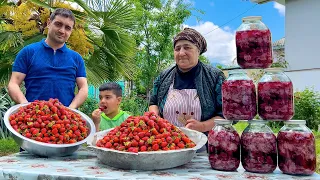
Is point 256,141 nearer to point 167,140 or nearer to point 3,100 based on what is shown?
point 167,140

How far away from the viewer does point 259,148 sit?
1.33 meters

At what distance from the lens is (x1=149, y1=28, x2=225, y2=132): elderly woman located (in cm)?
187

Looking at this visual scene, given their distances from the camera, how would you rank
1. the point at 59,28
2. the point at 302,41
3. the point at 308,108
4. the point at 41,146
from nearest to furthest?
1. the point at 41,146
2. the point at 59,28
3. the point at 308,108
4. the point at 302,41

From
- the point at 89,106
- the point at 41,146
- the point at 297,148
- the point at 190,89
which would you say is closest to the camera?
Result: the point at 297,148

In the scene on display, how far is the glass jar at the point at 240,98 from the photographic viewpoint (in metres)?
1.38

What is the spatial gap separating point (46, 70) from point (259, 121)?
1449 millimetres

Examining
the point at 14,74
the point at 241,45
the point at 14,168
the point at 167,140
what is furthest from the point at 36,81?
the point at 241,45

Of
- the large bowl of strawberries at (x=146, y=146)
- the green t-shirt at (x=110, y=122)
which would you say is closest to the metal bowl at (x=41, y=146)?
the large bowl of strawberries at (x=146, y=146)

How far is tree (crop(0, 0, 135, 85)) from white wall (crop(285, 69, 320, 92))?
5.14 meters

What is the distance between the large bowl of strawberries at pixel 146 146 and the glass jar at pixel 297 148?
341 millimetres

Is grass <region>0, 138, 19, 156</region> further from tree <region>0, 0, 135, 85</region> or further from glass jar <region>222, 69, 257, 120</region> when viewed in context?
glass jar <region>222, 69, 257, 120</region>

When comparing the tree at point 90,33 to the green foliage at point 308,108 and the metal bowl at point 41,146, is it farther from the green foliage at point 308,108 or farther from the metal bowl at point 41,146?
the green foliage at point 308,108

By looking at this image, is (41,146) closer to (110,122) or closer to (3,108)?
(110,122)

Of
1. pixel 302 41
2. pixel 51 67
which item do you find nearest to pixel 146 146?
pixel 51 67
